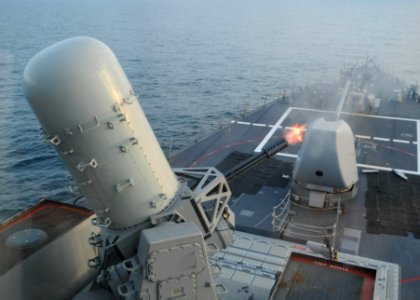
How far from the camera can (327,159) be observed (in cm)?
1505

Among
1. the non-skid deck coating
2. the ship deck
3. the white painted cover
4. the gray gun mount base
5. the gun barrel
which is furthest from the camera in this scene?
the white painted cover

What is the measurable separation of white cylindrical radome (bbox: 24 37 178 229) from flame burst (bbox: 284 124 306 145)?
17.8 m

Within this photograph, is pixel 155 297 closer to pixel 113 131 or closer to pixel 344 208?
pixel 113 131

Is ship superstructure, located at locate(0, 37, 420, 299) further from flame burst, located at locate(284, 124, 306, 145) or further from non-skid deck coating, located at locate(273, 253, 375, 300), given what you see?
flame burst, located at locate(284, 124, 306, 145)

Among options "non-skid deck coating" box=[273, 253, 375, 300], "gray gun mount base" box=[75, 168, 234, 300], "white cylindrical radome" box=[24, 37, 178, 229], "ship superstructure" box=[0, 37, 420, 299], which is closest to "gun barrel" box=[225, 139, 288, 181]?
"ship superstructure" box=[0, 37, 420, 299]

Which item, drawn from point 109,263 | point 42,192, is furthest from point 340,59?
point 109,263

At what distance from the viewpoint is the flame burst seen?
24.0 m

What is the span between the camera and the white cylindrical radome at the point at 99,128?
560 cm

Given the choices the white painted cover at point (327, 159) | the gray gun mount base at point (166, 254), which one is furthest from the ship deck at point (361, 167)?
the gray gun mount base at point (166, 254)

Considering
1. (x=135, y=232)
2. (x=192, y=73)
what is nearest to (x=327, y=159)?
(x=135, y=232)

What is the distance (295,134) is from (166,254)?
19839 mm

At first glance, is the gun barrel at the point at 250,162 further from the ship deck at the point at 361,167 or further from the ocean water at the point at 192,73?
the ocean water at the point at 192,73

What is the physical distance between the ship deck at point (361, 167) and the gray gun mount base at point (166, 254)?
23.4 ft

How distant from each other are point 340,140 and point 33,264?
35.7 feet
